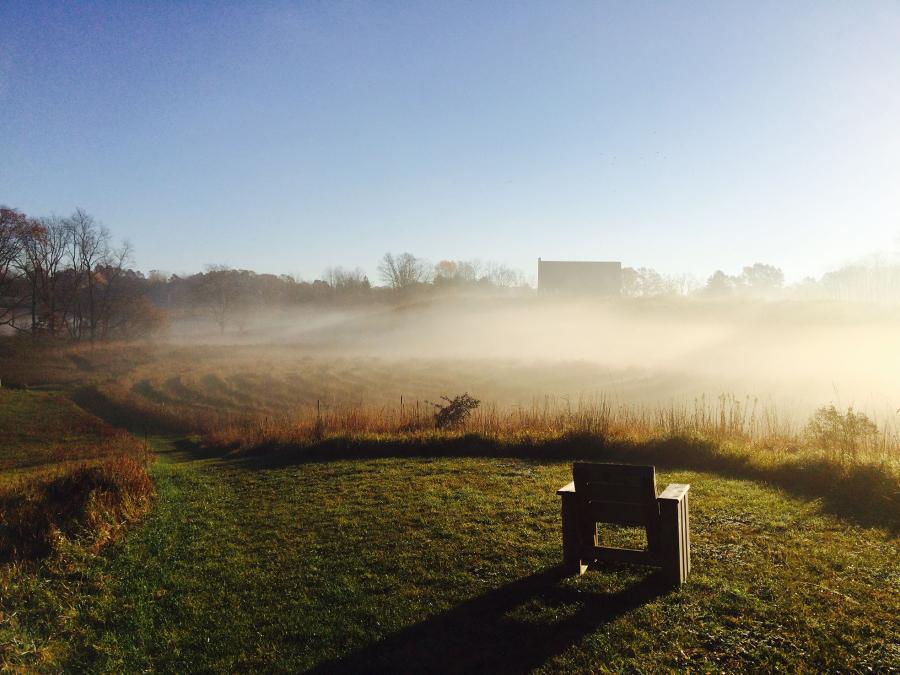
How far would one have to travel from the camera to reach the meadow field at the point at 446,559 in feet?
15.6

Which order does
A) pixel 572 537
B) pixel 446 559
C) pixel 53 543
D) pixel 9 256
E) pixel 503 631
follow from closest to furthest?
pixel 503 631 → pixel 572 537 → pixel 446 559 → pixel 53 543 → pixel 9 256

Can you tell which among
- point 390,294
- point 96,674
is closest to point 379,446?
point 96,674

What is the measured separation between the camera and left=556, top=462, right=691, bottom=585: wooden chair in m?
5.45

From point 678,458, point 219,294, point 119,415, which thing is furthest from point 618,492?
point 219,294

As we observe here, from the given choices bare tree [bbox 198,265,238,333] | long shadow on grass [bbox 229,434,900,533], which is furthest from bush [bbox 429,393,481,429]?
bare tree [bbox 198,265,238,333]

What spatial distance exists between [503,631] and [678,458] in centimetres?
743

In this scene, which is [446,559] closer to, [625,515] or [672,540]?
[625,515]

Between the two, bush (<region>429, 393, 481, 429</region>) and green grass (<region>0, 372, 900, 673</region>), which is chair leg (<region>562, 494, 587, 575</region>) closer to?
green grass (<region>0, 372, 900, 673</region>)

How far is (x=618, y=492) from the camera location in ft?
18.5

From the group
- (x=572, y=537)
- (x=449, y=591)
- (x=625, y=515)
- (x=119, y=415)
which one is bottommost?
(x=119, y=415)

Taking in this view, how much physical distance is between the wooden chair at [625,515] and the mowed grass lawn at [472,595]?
0.79 ft

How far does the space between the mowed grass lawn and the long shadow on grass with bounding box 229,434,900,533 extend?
74 centimetres

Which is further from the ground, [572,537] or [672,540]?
[672,540]

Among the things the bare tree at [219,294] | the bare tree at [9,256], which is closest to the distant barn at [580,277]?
the bare tree at [219,294]
